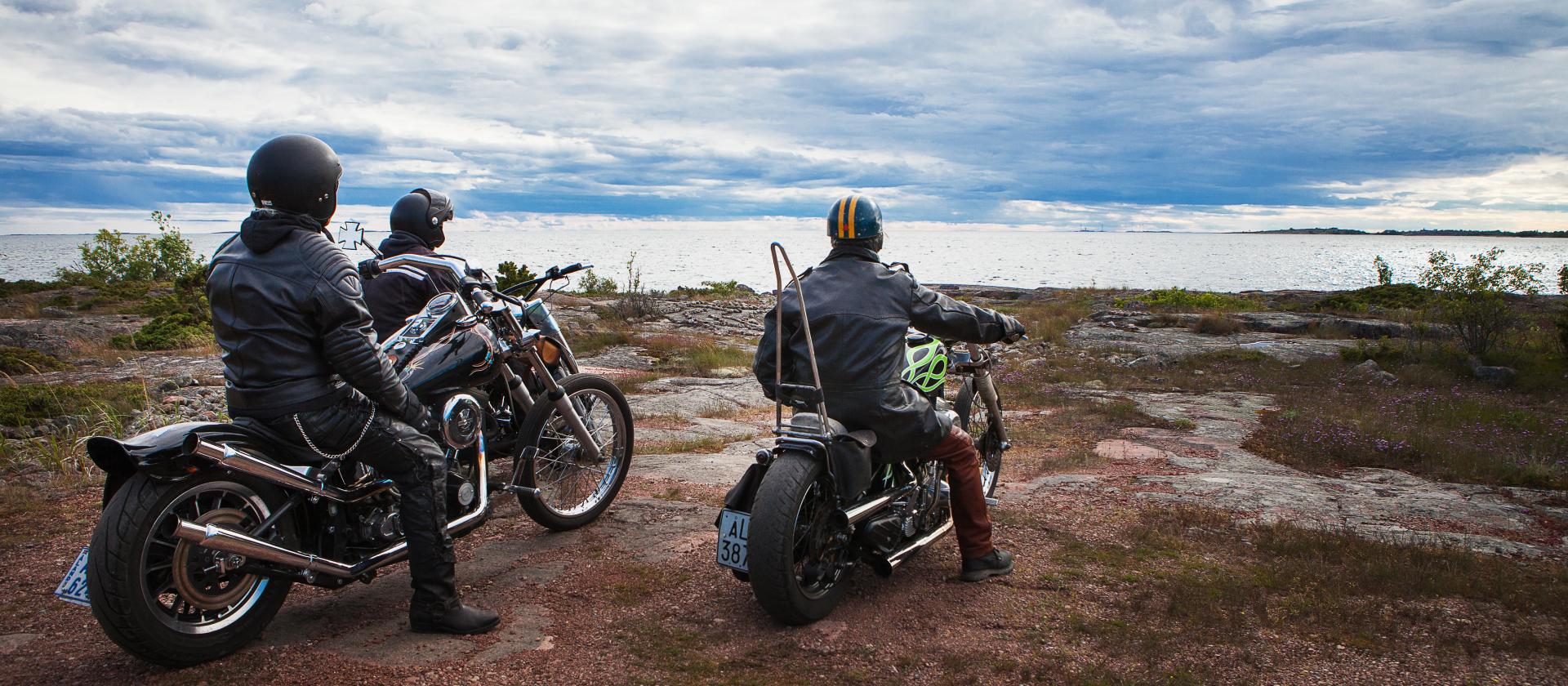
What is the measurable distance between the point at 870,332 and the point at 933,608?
138 cm

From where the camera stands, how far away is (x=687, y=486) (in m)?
6.89

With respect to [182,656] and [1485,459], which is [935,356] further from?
[1485,459]

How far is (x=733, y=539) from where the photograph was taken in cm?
413

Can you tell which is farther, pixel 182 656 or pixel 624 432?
pixel 624 432

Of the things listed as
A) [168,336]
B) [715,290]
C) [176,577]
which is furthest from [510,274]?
[176,577]

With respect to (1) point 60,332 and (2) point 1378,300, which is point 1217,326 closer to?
(2) point 1378,300

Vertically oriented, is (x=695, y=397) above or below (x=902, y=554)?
below

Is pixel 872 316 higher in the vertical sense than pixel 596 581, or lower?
higher

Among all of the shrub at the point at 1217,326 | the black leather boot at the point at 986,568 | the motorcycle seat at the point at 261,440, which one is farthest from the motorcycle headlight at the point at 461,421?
the shrub at the point at 1217,326

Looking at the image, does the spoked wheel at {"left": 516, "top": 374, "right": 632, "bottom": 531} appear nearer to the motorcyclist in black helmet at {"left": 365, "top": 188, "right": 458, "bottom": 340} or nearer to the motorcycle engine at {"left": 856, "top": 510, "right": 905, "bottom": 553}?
the motorcyclist in black helmet at {"left": 365, "top": 188, "right": 458, "bottom": 340}

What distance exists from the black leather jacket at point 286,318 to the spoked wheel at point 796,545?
173 centimetres

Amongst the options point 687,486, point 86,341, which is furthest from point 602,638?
point 86,341

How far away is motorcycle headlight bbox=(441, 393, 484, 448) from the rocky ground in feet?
2.47

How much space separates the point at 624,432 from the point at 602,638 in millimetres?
2192
